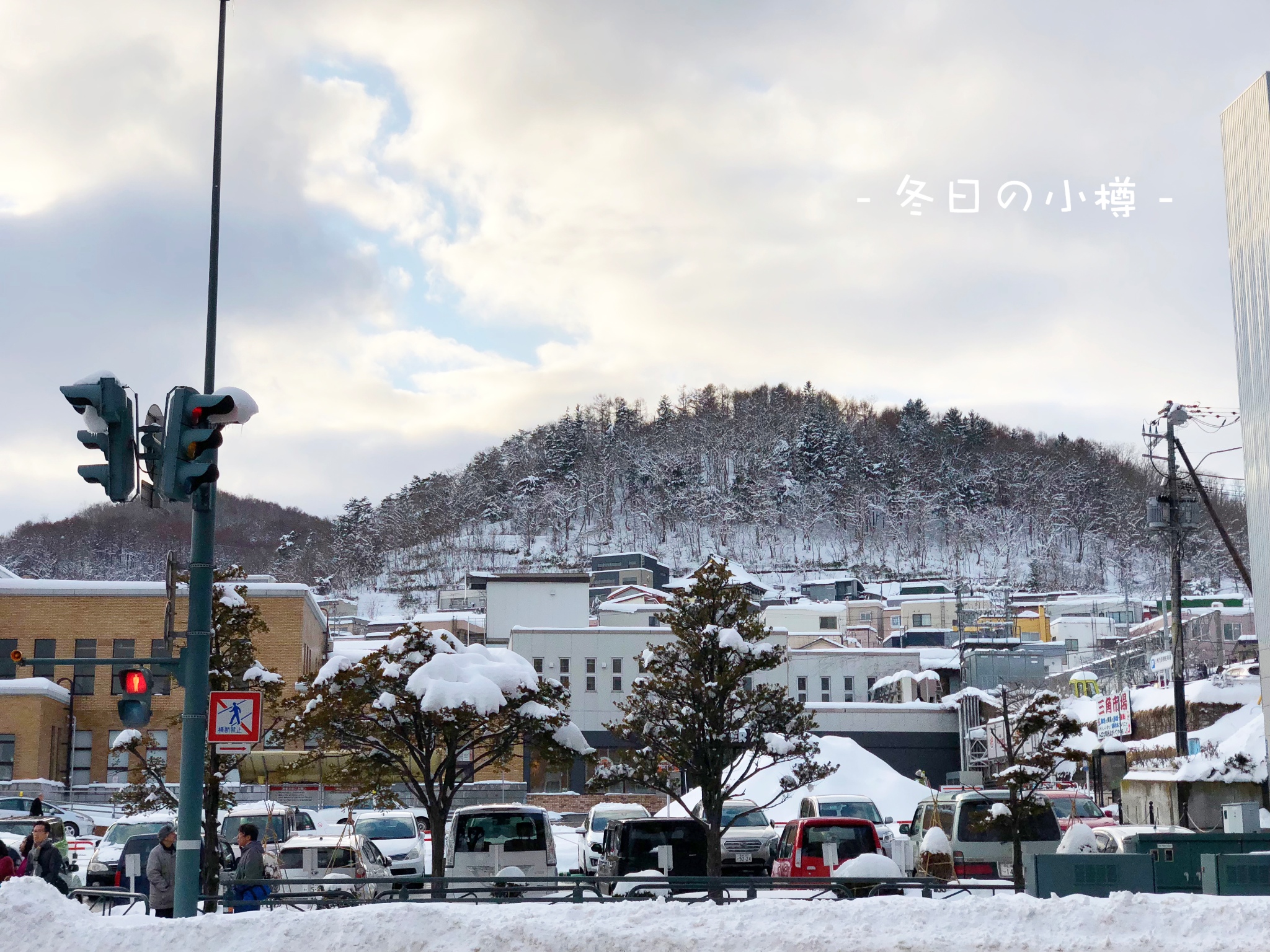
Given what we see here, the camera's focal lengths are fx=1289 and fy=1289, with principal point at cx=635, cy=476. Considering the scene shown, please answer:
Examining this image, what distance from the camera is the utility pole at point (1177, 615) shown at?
3509cm

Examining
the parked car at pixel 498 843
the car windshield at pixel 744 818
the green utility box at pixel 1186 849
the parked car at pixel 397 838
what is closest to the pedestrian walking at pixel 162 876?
the parked car at pixel 498 843

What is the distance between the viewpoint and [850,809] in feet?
94.8

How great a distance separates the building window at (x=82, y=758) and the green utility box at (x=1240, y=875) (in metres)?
55.2

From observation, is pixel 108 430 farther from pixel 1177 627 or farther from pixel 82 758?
pixel 82 758

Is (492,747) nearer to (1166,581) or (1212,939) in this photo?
(1212,939)

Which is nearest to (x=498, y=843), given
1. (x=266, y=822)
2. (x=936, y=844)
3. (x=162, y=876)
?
(x=162, y=876)

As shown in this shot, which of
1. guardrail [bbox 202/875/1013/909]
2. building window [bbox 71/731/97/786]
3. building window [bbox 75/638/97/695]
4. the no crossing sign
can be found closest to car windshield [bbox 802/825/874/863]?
guardrail [bbox 202/875/1013/909]

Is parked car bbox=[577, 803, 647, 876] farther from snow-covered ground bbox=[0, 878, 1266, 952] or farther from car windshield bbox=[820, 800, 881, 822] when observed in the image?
snow-covered ground bbox=[0, 878, 1266, 952]

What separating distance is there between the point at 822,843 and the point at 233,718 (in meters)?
11.5

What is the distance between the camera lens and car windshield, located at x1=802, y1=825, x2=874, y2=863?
69.3 ft

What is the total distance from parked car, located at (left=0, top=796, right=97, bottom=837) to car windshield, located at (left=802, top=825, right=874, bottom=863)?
2129cm

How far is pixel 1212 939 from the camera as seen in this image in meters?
10.8

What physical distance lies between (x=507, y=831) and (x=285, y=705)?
199 inches

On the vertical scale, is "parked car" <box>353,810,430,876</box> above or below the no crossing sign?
below
